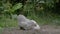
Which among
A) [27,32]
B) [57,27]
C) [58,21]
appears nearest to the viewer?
[27,32]

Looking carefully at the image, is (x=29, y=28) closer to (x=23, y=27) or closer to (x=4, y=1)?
(x=23, y=27)

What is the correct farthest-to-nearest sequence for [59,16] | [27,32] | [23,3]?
[23,3] < [59,16] < [27,32]

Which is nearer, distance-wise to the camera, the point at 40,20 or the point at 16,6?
the point at 40,20

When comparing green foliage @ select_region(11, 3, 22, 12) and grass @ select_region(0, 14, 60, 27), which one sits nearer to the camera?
grass @ select_region(0, 14, 60, 27)

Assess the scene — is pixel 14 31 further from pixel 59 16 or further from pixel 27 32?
pixel 59 16

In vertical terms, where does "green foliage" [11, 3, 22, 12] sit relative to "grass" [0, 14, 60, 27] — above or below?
above

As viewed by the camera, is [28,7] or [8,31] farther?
[28,7]

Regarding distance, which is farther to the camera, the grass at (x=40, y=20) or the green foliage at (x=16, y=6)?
the green foliage at (x=16, y=6)

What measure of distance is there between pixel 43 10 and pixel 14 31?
315 cm

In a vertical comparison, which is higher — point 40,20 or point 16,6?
point 16,6

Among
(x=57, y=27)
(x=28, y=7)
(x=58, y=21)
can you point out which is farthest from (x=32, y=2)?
(x=57, y=27)

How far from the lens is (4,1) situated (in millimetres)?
10125

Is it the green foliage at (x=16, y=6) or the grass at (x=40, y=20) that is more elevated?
the green foliage at (x=16, y=6)

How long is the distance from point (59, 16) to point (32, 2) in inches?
51.2
